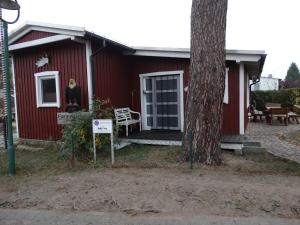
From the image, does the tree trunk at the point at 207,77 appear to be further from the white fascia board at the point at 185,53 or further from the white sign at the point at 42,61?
the white sign at the point at 42,61

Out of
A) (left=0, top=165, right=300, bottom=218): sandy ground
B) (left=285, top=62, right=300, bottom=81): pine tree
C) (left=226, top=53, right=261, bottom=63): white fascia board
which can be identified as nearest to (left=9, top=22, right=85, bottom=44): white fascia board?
(left=0, top=165, right=300, bottom=218): sandy ground

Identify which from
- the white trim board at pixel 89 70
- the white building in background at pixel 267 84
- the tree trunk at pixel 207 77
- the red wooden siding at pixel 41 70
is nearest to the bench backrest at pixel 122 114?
the white trim board at pixel 89 70

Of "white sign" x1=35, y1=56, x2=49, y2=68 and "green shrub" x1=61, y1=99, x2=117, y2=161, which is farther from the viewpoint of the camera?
"white sign" x1=35, y1=56, x2=49, y2=68

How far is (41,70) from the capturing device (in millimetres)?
9789

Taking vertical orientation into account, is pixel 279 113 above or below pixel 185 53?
below

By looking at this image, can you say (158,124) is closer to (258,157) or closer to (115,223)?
(258,157)

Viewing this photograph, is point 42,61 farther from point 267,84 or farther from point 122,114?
point 267,84

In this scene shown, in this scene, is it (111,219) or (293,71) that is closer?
(111,219)

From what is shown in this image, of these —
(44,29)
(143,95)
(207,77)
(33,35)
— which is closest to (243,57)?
(207,77)

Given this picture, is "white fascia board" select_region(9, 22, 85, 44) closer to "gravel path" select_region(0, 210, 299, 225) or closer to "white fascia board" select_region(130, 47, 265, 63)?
"white fascia board" select_region(130, 47, 265, 63)

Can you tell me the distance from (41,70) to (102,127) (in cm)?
424

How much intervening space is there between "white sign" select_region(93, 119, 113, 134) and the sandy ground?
1.00 meters

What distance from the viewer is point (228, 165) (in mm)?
6762

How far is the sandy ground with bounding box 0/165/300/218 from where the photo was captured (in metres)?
4.29
